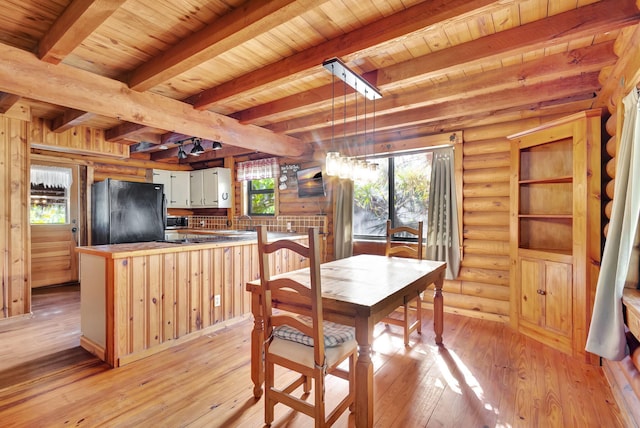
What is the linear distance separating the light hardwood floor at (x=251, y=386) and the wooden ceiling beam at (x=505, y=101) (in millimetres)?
2253

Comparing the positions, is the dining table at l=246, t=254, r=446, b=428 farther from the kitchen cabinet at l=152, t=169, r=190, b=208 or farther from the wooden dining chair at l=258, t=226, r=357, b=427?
the kitchen cabinet at l=152, t=169, r=190, b=208

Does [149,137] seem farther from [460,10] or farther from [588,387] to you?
[588,387]

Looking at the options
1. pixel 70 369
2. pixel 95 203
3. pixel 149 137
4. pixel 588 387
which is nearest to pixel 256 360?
pixel 70 369

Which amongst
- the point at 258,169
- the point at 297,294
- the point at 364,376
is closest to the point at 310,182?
the point at 258,169

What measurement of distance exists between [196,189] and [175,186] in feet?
1.43

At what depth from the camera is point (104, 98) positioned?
2.59 meters

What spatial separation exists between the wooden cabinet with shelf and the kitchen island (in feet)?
9.77

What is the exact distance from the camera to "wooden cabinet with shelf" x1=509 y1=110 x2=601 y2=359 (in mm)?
2555

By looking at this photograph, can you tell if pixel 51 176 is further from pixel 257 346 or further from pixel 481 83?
pixel 481 83

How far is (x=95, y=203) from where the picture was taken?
523 centimetres

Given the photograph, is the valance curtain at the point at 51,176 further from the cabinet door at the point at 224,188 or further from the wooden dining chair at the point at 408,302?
the wooden dining chair at the point at 408,302

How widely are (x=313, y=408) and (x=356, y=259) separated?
166 cm

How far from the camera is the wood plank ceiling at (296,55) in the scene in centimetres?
175

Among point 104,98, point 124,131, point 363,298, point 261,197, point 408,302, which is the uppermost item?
point 124,131
